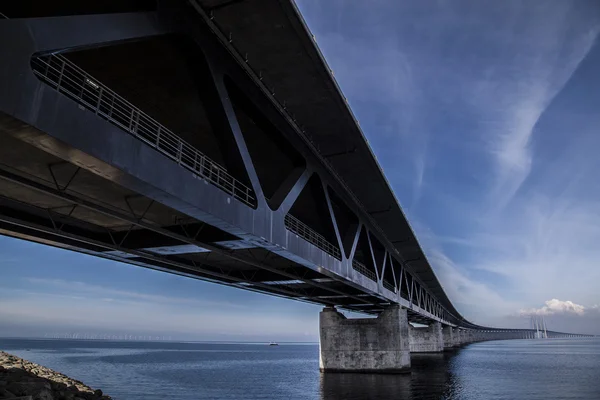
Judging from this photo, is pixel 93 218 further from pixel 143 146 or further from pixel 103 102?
pixel 103 102

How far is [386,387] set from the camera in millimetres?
31391

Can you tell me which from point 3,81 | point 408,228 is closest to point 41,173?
point 3,81

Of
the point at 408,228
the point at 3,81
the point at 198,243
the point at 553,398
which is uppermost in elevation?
the point at 408,228

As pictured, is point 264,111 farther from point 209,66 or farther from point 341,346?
point 341,346

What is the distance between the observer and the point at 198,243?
49.5 ft

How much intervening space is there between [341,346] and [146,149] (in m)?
36.5

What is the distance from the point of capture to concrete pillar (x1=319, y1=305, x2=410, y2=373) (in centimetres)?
4019

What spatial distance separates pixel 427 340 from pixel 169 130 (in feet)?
299

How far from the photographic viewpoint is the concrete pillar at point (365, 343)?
132 feet

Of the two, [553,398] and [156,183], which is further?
[553,398]

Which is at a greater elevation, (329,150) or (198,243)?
(329,150)

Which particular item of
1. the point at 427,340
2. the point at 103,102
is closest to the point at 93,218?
the point at 103,102

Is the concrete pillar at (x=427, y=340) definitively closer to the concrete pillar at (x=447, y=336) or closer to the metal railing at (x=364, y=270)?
the concrete pillar at (x=447, y=336)

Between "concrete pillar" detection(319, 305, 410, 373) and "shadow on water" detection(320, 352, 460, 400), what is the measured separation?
4.35ft
